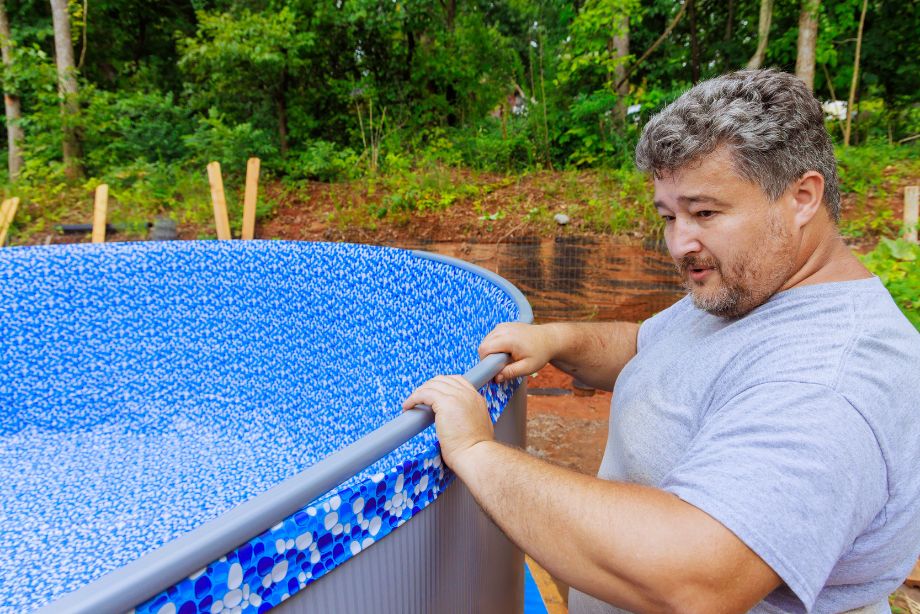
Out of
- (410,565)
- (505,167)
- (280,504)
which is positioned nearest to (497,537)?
(410,565)

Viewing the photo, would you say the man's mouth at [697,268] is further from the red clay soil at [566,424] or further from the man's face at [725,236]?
the red clay soil at [566,424]

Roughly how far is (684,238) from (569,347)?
1.68ft

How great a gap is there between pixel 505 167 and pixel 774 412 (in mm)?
5987

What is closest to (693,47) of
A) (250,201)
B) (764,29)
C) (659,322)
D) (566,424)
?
(764,29)

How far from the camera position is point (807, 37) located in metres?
5.56

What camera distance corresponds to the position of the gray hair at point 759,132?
828 millimetres

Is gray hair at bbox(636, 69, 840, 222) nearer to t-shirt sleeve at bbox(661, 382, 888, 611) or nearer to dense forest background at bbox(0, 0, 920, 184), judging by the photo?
t-shirt sleeve at bbox(661, 382, 888, 611)

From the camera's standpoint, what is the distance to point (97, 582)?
537 millimetres

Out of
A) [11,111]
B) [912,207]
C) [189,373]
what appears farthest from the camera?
[11,111]

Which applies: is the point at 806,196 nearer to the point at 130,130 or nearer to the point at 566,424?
the point at 566,424

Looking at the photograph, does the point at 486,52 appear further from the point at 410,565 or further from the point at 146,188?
the point at 410,565

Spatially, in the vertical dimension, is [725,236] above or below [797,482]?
above

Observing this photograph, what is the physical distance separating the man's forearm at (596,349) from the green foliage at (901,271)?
1091mm

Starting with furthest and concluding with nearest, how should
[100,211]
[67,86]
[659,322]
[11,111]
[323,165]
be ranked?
[11,111]
[67,86]
[323,165]
[100,211]
[659,322]
